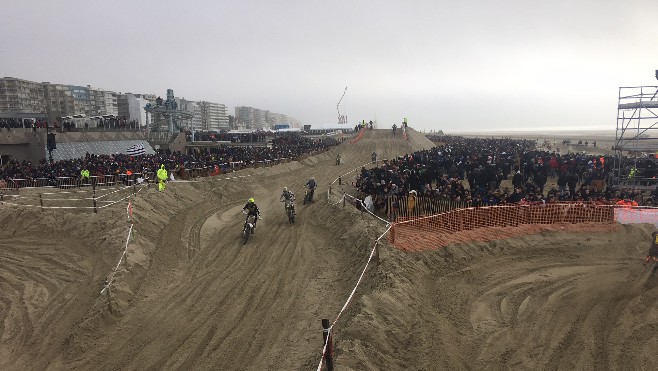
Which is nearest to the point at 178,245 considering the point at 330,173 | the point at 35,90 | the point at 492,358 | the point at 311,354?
the point at 311,354

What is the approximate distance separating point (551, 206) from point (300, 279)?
1057 centimetres

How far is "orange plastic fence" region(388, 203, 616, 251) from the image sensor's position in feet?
42.1

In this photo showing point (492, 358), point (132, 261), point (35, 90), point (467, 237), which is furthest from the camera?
point (35, 90)

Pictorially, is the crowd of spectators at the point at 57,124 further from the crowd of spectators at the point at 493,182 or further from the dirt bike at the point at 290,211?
the crowd of spectators at the point at 493,182

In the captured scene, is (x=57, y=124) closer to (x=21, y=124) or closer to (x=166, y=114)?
(x=21, y=124)

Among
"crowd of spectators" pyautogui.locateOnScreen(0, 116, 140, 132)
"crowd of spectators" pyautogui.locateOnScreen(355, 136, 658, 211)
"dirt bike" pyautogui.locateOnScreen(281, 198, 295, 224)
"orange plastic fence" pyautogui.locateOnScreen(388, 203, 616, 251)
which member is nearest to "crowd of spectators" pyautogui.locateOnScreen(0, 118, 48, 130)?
"crowd of spectators" pyautogui.locateOnScreen(0, 116, 140, 132)

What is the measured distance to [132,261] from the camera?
41.8ft

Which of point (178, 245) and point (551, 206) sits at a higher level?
point (551, 206)

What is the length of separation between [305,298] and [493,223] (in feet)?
26.4

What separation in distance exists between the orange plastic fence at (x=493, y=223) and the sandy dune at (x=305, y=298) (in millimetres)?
461

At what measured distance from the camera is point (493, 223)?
14484 millimetres

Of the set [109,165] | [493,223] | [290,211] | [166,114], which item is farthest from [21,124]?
[493,223]

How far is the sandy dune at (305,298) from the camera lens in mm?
7961

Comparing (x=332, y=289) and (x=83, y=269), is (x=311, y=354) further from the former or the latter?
(x=83, y=269)
